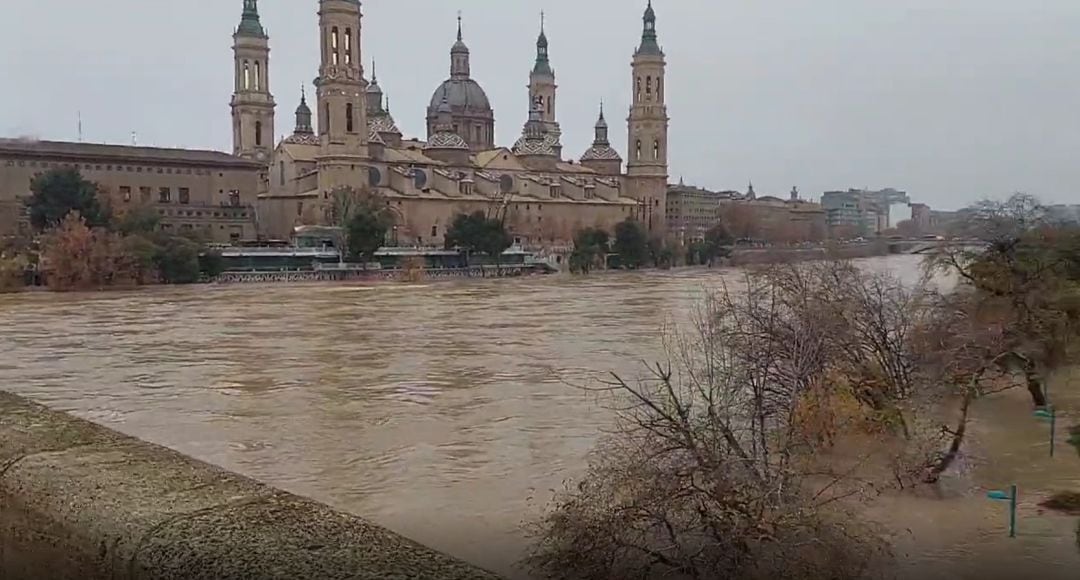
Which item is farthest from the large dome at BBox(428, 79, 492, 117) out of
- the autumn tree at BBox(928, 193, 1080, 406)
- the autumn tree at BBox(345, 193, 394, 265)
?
the autumn tree at BBox(928, 193, 1080, 406)

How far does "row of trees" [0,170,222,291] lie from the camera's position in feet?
73.6

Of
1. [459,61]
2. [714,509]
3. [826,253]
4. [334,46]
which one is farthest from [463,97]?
[714,509]

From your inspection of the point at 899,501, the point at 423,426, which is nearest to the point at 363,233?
the point at 423,426

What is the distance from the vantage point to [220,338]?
44.3 ft

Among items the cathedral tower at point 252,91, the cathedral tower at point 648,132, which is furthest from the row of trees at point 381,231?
the cathedral tower at point 648,132

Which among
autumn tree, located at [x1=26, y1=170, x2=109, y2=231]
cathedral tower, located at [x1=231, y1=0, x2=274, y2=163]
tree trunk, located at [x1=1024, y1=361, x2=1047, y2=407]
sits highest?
cathedral tower, located at [x1=231, y1=0, x2=274, y2=163]

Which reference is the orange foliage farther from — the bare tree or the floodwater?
the bare tree

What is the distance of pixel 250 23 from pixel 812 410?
120ft

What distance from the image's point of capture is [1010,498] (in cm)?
577

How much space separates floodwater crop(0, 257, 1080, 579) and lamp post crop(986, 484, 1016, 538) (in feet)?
0.16

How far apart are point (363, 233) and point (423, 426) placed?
2071 cm

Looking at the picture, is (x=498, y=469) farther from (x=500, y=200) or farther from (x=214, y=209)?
(x=500, y=200)

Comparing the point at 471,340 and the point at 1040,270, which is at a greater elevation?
the point at 1040,270

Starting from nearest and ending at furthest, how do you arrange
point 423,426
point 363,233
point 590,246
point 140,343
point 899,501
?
point 899,501 → point 423,426 → point 140,343 → point 363,233 → point 590,246
